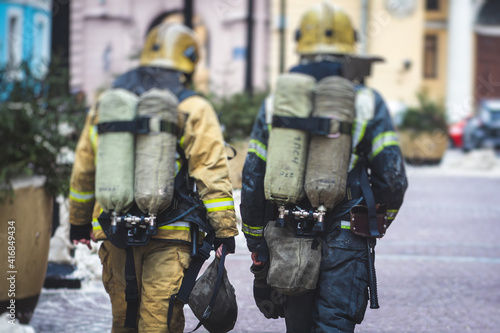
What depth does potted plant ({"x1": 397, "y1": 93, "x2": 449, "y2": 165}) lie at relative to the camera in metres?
17.3

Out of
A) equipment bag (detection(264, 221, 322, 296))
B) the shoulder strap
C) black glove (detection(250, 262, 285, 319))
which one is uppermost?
the shoulder strap

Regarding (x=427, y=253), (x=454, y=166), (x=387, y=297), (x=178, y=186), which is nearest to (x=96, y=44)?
(x=454, y=166)

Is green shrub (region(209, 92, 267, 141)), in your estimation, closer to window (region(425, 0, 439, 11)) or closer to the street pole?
the street pole

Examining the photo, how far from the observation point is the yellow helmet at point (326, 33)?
3.78 metres

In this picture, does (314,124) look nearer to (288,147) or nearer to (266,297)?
(288,147)

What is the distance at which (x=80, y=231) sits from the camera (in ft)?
13.0

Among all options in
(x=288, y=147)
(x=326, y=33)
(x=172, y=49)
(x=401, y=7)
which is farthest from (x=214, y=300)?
(x=401, y=7)

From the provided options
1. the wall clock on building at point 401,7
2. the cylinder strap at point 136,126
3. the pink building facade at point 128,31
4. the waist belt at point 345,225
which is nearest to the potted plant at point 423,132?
the pink building facade at point 128,31

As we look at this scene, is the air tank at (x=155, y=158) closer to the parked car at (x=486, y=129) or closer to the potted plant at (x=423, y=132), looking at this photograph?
the potted plant at (x=423, y=132)

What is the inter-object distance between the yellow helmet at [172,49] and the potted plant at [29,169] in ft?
4.73

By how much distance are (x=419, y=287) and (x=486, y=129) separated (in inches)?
512

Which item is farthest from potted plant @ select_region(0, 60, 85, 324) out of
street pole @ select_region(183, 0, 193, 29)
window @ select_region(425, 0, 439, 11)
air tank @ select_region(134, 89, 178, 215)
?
window @ select_region(425, 0, 439, 11)

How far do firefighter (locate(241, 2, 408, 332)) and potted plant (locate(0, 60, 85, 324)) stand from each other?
1.83 metres

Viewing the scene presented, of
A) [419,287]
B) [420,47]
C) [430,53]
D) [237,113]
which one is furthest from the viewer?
[430,53]
